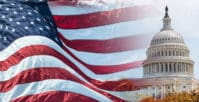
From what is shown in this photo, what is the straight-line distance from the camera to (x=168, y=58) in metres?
130

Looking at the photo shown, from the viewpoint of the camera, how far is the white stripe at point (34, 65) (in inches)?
631

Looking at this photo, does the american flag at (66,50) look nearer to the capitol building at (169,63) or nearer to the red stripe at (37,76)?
the red stripe at (37,76)

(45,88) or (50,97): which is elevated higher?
(45,88)

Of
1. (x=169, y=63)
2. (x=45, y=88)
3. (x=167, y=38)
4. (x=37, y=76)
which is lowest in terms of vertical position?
(x=169, y=63)

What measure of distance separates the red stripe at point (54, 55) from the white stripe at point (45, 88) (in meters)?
0.30

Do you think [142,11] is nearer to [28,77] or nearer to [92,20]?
[92,20]

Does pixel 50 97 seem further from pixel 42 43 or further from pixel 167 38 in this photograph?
pixel 167 38

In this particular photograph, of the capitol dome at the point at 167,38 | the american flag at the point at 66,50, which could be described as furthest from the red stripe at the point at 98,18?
the capitol dome at the point at 167,38

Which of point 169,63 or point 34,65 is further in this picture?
point 169,63

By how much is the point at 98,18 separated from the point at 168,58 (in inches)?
4461

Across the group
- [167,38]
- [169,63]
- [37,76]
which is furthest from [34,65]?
[167,38]

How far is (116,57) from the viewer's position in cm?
1702

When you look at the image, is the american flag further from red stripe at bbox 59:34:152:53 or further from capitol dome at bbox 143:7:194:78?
capitol dome at bbox 143:7:194:78

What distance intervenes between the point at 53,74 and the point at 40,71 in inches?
13.0
